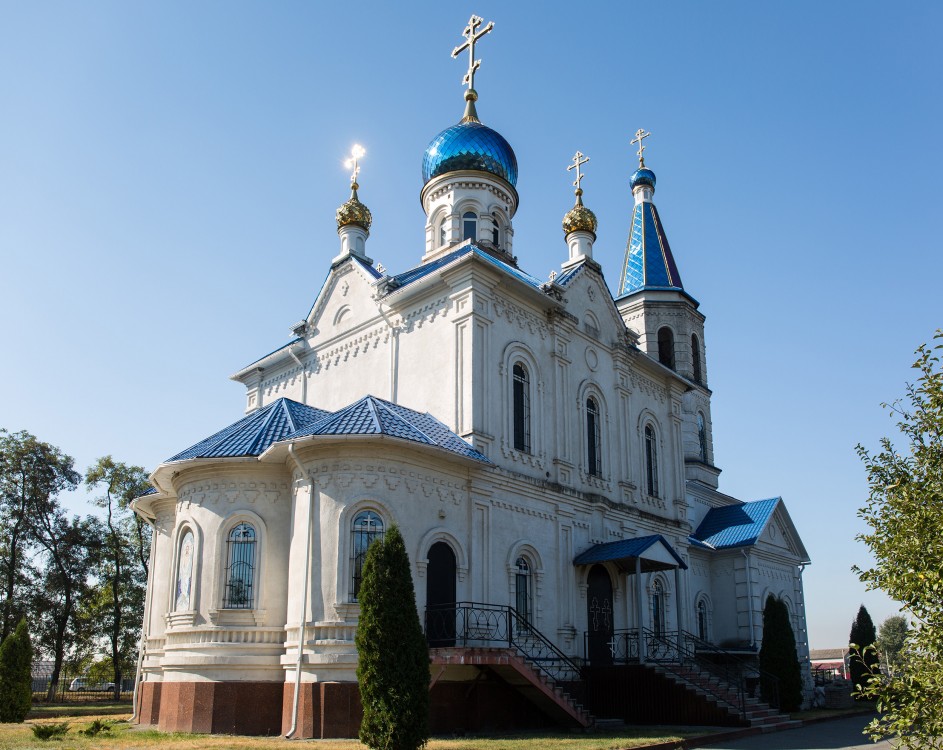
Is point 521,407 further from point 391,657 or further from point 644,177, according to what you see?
point 644,177

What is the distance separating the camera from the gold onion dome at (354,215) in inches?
821

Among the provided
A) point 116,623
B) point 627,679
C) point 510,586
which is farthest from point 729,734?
point 116,623

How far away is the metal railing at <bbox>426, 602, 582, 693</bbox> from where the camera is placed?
551 inches

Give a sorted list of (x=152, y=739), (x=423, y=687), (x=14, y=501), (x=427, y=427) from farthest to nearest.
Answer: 1. (x=14, y=501)
2. (x=427, y=427)
3. (x=152, y=739)
4. (x=423, y=687)

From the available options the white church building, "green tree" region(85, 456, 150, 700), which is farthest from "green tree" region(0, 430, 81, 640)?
the white church building

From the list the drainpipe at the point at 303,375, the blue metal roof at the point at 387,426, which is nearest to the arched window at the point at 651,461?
the blue metal roof at the point at 387,426

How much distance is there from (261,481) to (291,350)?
254 inches

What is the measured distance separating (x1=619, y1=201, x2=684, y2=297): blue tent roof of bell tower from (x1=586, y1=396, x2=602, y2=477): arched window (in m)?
11.7

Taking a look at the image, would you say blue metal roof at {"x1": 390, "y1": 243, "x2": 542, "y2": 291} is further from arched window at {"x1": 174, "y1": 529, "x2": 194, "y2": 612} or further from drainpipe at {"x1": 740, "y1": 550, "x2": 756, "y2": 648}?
drainpipe at {"x1": 740, "y1": 550, "x2": 756, "y2": 648}

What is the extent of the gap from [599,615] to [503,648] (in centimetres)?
502

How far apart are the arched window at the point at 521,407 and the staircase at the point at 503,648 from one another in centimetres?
332

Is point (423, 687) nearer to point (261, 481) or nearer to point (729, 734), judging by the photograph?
point (261, 481)

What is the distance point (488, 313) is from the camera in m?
16.9

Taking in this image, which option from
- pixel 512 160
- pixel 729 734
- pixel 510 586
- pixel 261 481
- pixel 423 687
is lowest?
pixel 729 734
